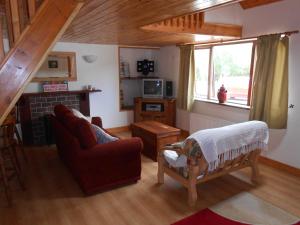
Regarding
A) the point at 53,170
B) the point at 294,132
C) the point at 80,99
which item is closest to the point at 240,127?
the point at 294,132

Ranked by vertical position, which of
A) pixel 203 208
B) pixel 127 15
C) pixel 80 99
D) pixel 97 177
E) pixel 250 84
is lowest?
pixel 203 208

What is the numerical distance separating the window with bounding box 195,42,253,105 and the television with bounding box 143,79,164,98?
0.82 meters

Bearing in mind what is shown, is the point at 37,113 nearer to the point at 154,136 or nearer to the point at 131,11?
the point at 154,136

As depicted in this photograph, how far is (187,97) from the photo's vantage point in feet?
16.5

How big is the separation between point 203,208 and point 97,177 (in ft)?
4.17

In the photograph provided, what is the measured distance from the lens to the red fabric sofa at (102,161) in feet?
8.79

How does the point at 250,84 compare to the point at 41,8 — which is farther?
the point at 250,84

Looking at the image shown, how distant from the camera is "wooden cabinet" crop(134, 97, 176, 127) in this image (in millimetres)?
5398

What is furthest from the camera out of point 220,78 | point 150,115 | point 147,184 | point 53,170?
point 150,115

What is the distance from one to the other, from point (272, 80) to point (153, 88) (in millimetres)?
2727

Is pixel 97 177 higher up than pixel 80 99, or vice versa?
pixel 80 99

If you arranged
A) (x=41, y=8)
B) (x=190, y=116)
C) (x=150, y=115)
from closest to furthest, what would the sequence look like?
(x=41, y=8), (x=190, y=116), (x=150, y=115)

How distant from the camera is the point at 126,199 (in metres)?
2.78

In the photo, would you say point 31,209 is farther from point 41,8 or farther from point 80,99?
point 80,99
